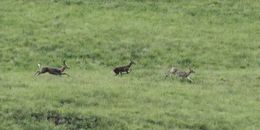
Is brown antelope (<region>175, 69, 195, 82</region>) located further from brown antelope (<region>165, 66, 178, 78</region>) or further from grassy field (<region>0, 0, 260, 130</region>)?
grassy field (<region>0, 0, 260, 130</region>)

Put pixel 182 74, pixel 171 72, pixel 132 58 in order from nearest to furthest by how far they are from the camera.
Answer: pixel 182 74, pixel 171 72, pixel 132 58

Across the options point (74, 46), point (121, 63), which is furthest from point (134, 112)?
point (74, 46)

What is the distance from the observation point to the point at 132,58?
117ft

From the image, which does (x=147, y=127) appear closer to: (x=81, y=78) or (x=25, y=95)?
(x=25, y=95)

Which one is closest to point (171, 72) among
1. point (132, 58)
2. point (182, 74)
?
point (182, 74)

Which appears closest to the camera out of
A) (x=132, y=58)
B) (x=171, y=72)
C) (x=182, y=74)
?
(x=182, y=74)

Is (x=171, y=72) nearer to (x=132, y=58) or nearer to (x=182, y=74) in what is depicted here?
(x=182, y=74)

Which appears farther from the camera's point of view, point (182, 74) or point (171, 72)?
point (171, 72)

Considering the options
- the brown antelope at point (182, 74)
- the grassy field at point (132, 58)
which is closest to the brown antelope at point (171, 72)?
the brown antelope at point (182, 74)

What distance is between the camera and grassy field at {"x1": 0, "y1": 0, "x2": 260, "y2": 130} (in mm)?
23062

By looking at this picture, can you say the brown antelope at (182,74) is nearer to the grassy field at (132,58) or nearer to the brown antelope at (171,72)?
the brown antelope at (171,72)

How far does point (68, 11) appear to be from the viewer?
43.5m

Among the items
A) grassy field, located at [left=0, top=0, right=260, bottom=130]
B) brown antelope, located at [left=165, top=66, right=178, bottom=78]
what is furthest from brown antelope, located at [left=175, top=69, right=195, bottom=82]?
grassy field, located at [left=0, top=0, right=260, bottom=130]

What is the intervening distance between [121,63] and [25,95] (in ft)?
36.9
